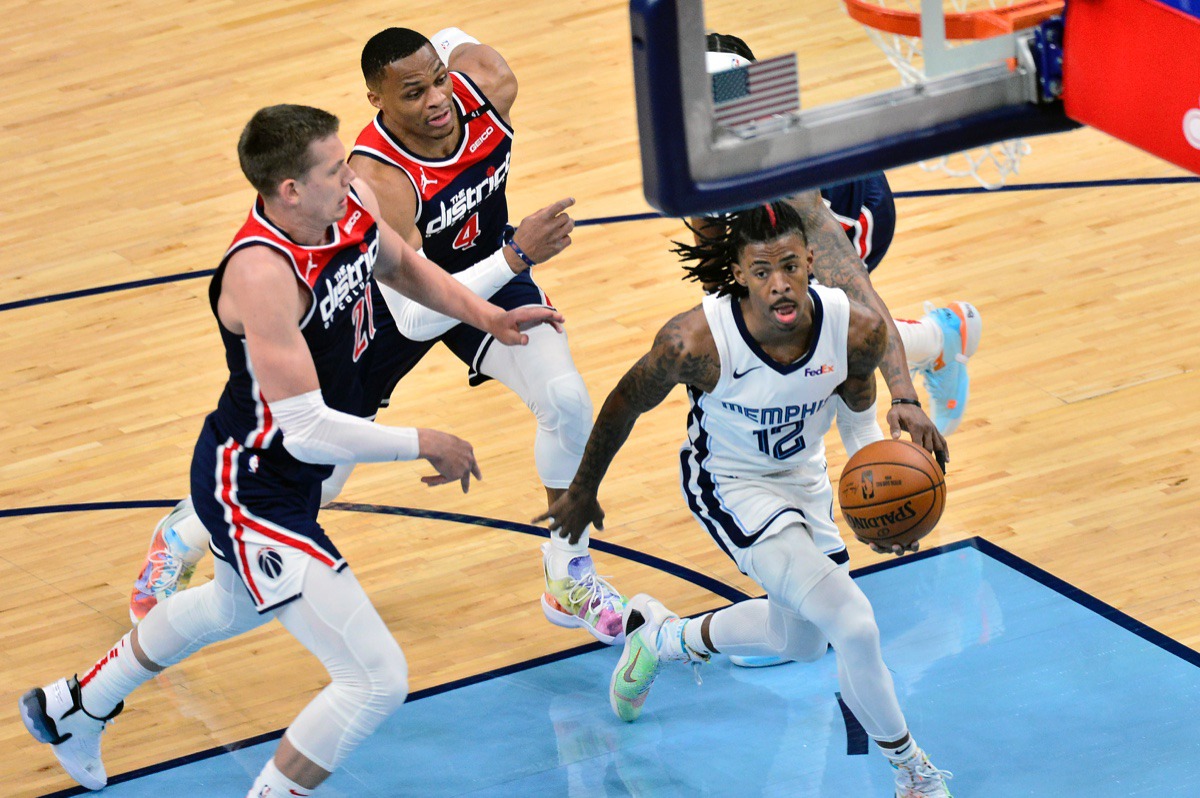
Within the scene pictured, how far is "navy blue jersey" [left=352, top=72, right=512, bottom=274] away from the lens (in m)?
5.67

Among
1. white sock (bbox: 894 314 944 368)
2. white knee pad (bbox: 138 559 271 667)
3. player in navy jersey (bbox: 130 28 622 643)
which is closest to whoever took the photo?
white knee pad (bbox: 138 559 271 667)

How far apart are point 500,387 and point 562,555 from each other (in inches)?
72.9

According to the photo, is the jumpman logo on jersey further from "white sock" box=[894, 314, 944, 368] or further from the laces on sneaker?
"white sock" box=[894, 314, 944, 368]

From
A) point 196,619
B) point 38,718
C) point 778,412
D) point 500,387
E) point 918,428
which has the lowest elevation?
point 500,387

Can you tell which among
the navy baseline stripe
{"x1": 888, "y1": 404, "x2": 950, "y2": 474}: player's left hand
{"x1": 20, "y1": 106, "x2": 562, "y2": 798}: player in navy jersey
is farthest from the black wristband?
the navy baseline stripe

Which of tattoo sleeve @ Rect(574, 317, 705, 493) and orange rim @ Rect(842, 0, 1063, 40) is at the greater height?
orange rim @ Rect(842, 0, 1063, 40)

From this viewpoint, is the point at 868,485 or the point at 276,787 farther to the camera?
the point at 868,485

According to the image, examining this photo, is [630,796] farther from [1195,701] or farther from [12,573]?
[12,573]

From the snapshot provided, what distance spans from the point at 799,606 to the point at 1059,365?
2754mm

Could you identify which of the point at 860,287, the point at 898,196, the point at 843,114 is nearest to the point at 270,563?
the point at 860,287

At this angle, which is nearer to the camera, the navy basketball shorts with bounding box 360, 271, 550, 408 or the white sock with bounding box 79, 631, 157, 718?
the white sock with bounding box 79, 631, 157, 718

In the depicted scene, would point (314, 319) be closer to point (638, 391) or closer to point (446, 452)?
point (446, 452)

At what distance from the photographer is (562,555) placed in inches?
226

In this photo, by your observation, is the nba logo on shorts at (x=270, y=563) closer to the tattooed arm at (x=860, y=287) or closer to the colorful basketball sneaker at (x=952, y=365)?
the tattooed arm at (x=860, y=287)
